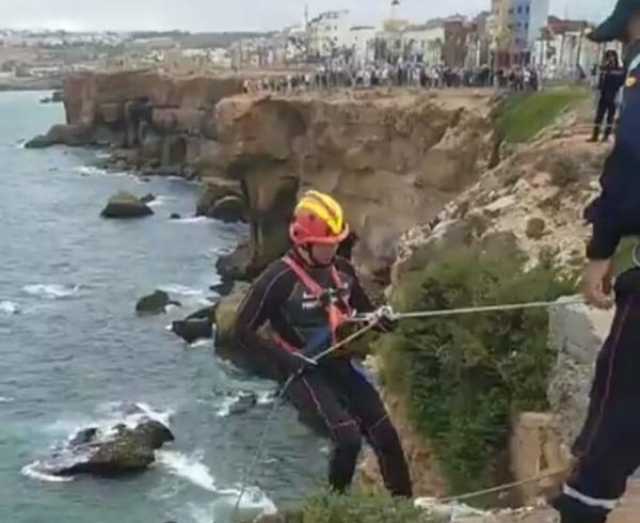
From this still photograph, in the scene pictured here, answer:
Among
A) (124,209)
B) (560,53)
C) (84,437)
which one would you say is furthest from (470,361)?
(560,53)

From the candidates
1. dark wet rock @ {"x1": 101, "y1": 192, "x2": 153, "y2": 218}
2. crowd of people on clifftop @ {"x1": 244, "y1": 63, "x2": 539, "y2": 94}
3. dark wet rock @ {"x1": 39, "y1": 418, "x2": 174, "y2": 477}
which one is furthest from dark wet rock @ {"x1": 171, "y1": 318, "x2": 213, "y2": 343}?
dark wet rock @ {"x1": 101, "y1": 192, "x2": 153, "y2": 218}

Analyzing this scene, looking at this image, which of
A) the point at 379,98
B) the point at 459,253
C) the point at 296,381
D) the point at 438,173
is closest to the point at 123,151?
the point at 379,98

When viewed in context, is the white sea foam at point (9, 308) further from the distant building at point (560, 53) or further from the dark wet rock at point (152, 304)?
the distant building at point (560, 53)

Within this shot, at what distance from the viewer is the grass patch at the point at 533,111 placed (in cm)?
2872

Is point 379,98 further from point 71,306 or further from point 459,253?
point 459,253

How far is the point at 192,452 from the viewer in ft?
87.7

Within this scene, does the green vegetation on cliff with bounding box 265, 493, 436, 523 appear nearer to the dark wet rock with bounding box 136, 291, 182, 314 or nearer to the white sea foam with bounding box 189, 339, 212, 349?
the white sea foam with bounding box 189, 339, 212, 349

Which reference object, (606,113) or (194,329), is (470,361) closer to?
(606,113)

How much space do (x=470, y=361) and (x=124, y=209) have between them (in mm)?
55695

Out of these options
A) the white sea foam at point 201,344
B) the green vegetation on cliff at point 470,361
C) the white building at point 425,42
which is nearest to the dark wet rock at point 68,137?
the white building at point 425,42

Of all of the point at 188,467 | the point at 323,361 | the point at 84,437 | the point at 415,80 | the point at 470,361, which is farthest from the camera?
the point at 415,80

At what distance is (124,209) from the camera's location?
6512 centimetres

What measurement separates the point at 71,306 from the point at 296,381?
37311mm

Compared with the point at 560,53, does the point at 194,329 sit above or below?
below
